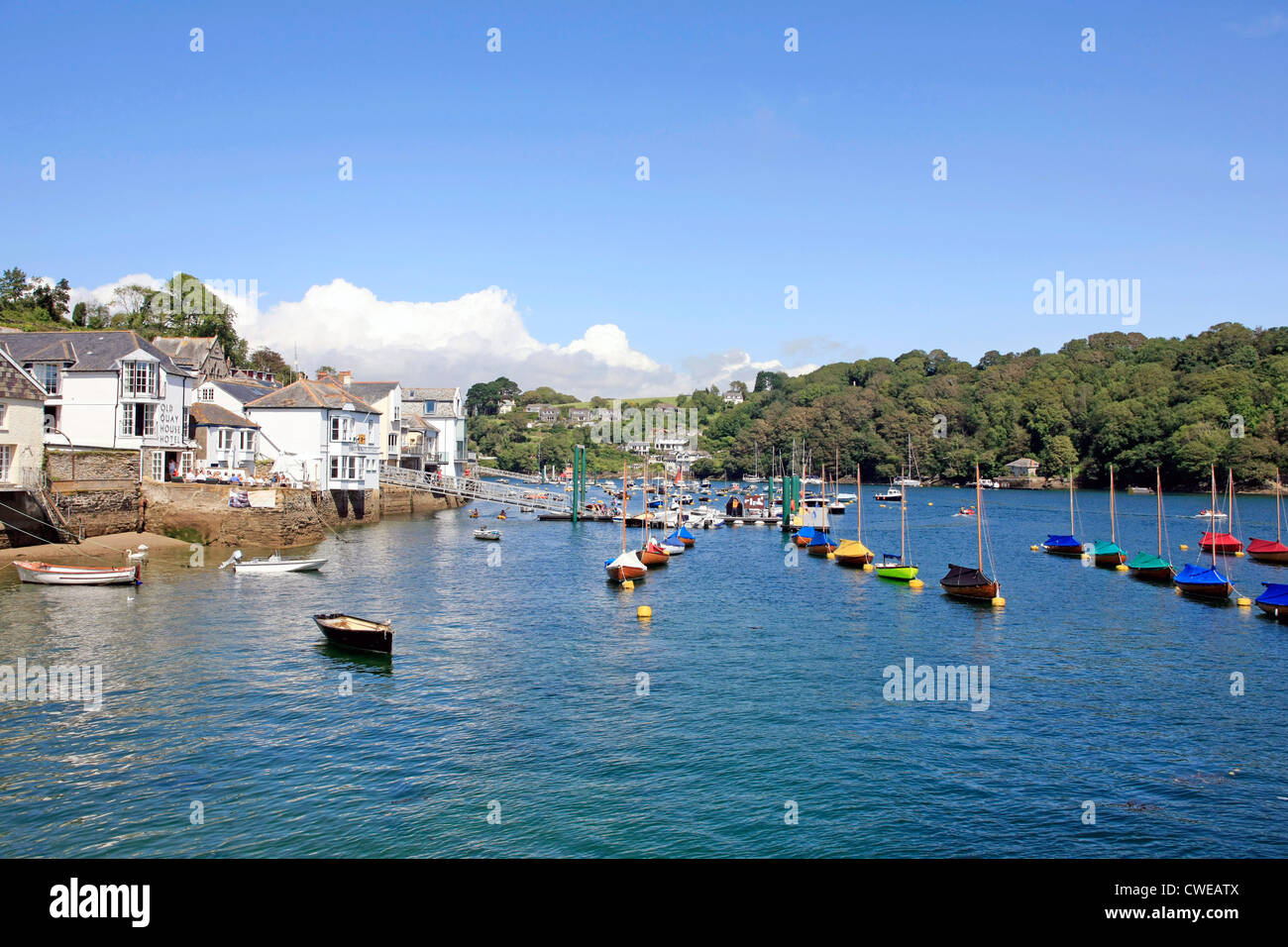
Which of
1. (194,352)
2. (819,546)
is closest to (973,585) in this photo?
(819,546)

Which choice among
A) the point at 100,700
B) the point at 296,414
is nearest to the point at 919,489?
the point at 296,414

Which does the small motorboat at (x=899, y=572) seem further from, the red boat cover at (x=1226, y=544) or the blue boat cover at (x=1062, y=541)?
the red boat cover at (x=1226, y=544)

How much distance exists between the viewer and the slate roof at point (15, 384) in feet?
162

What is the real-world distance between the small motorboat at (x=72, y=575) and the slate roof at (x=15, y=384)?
1023 cm

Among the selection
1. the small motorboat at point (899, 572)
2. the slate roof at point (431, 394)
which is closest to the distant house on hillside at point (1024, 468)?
the slate roof at point (431, 394)

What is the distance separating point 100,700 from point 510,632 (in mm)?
16761

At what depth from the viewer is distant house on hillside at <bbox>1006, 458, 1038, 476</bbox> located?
18875cm

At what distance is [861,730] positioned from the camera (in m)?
27.5

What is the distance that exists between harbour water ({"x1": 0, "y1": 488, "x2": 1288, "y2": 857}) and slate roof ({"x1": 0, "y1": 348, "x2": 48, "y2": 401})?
1109 cm

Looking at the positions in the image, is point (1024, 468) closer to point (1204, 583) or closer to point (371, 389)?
point (1204, 583)

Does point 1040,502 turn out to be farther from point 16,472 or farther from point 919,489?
point 16,472

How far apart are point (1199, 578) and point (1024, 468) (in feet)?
468

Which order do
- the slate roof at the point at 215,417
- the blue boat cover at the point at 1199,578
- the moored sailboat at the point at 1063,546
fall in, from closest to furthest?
1. the blue boat cover at the point at 1199,578
2. the slate roof at the point at 215,417
3. the moored sailboat at the point at 1063,546

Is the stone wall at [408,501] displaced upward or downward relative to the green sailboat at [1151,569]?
upward
